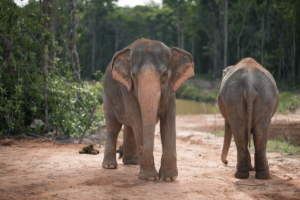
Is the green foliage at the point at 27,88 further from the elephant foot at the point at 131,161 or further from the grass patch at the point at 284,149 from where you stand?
the grass patch at the point at 284,149

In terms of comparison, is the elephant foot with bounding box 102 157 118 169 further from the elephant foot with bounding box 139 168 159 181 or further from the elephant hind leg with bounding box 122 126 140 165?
the elephant foot with bounding box 139 168 159 181

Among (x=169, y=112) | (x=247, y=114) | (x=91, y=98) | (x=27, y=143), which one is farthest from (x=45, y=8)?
(x=247, y=114)

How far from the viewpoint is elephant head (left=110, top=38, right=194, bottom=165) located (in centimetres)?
414

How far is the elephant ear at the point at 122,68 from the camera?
454cm

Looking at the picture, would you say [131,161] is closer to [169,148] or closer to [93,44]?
[169,148]

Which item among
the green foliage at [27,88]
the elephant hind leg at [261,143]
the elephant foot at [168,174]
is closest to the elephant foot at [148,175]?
the elephant foot at [168,174]

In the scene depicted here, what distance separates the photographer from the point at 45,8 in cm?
921

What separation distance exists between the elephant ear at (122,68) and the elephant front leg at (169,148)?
0.76 meters

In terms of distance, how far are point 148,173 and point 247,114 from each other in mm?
1788

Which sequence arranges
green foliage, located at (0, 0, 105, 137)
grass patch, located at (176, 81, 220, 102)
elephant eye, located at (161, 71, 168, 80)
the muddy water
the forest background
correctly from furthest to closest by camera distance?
grass patch, located at (176, 81, 220, 102), the muddy water, the forest background, green foliage, located at (0, 0, 105, 137), elephant eye, located at (161, 71, 168, 80)

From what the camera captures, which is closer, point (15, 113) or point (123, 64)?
point (123, 64)

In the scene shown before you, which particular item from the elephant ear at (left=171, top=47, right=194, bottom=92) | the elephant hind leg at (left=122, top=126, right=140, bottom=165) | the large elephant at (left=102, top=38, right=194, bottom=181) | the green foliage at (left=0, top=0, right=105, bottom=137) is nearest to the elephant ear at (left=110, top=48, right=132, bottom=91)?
the large elephant at (left=102, top=38, right=194, bottom=181)

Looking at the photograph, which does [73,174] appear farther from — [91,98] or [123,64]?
[91,98]

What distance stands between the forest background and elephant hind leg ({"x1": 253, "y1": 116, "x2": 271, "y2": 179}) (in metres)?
4.06
